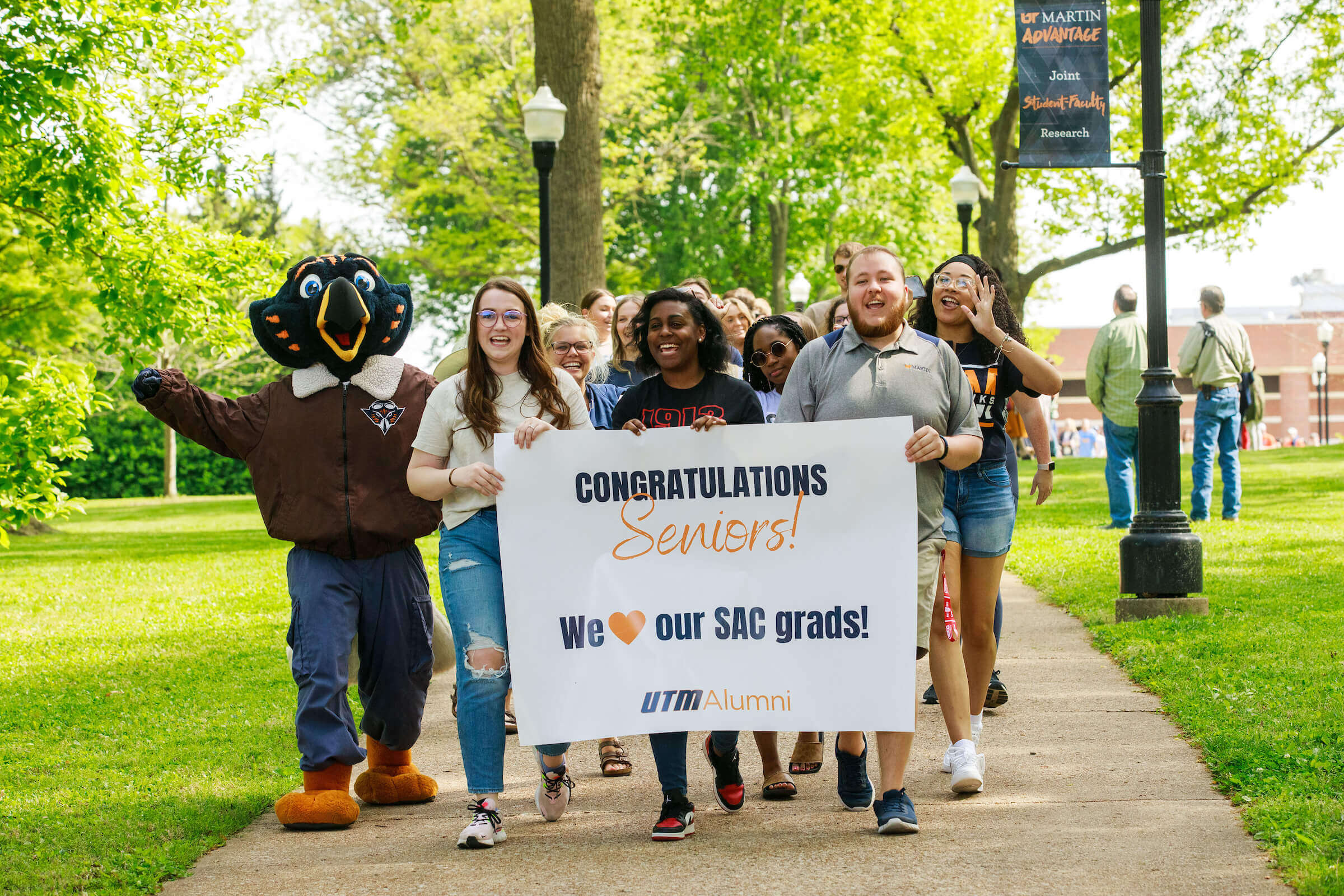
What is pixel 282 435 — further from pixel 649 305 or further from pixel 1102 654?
pixel 1102 654

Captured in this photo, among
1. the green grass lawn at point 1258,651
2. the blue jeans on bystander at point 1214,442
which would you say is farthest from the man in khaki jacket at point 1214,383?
the green grass lawn at point 1258,651

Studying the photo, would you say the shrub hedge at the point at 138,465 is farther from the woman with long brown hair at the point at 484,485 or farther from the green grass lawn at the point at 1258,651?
the woman with long brown hair at the point at 484,485

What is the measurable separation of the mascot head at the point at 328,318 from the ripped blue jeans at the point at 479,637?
883mm

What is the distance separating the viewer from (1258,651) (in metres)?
7.18

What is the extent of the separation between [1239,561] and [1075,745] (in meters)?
5.50

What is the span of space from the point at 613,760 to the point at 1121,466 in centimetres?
827

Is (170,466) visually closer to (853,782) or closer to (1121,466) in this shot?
(1121,466)

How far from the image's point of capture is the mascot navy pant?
502 cm

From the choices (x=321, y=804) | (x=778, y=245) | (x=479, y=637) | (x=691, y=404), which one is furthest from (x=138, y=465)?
(x=691, y=404)

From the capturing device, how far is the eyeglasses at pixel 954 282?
5.41 m

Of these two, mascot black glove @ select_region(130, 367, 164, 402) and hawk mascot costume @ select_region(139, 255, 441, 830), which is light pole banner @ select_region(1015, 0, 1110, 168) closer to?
hawk mascot costume @ select_region(139, 255, 441, 830)

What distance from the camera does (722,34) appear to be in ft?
104

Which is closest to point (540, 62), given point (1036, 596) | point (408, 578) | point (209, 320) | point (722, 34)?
point (209, 320)

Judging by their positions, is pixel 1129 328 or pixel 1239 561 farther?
pixel 1129 328
